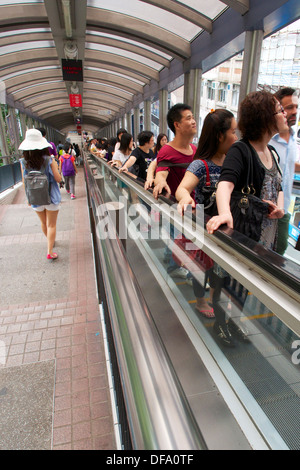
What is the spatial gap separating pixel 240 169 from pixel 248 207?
0.21m

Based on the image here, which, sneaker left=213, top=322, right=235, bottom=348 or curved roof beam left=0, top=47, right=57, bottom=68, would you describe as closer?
sneaker left=213, top=322, right=235, bottom=348

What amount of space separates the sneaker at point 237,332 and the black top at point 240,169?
80 cm

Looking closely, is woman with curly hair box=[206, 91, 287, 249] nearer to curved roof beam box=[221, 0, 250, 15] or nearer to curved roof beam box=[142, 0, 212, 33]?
curved roof beam box=[221, 0, 250, 15]

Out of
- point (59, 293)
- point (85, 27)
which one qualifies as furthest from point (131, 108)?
point (59, 293)

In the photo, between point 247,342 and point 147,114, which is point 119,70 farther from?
point 247,342

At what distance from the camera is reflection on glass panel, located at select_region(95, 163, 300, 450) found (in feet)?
4.49

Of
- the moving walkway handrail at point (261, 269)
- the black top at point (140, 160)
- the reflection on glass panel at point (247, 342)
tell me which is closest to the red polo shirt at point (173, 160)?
the reflection on glass panel at point (247, 342)

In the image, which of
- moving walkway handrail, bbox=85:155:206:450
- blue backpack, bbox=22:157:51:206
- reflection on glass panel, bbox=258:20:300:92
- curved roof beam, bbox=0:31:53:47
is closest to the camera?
moving walkway handrail, bbox=85:155:206:450

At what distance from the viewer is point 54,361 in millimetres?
1980

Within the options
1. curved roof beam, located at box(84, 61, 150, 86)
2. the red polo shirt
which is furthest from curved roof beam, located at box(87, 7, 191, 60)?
the red polo shirt

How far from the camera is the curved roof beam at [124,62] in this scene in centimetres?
845

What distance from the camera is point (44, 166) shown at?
3.59m

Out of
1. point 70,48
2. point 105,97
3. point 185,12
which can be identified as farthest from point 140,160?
point 105,97

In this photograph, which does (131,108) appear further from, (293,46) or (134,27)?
(293,46)
